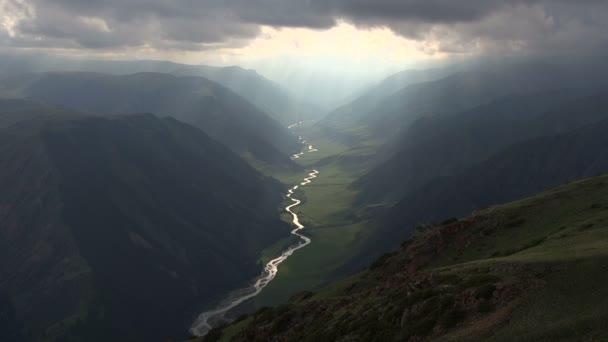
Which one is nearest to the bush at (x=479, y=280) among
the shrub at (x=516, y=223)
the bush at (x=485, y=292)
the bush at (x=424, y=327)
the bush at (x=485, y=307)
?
the bush at (x=485, y=292)

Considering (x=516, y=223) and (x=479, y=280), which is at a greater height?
(x=479, y=280)

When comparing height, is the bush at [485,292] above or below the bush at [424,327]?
above

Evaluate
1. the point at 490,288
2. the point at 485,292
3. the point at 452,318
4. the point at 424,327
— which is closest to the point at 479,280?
the point at 490,288

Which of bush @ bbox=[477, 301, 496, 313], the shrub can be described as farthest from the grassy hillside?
the shrub

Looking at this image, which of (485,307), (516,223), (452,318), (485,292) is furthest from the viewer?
(516,223)

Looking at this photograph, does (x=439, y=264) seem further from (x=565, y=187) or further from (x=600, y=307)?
(x=600, y=307)

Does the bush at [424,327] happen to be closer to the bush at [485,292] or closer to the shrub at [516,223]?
the bush at [485,292]

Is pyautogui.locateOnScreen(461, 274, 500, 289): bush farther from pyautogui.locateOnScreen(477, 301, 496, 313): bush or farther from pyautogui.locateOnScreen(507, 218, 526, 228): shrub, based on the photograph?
pyautogui.locateOnScreen(507, 218, 526, 228): shrub

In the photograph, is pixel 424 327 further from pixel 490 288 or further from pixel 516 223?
pixel 516 223
